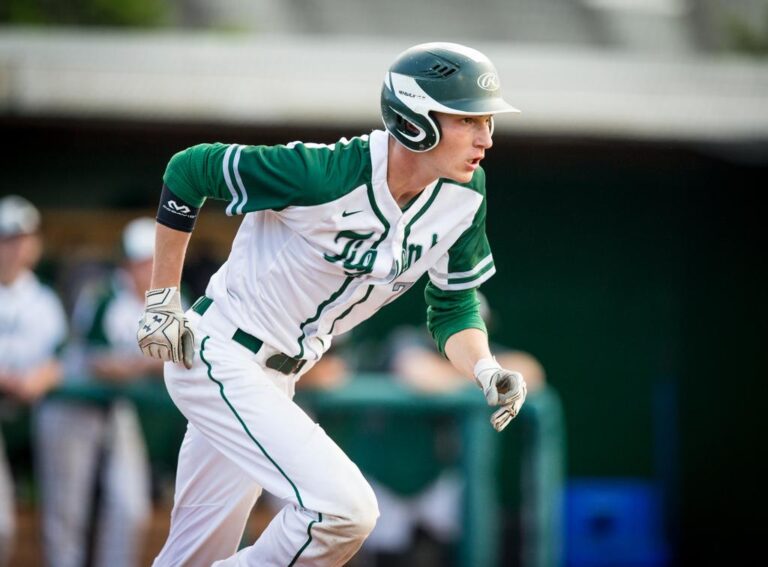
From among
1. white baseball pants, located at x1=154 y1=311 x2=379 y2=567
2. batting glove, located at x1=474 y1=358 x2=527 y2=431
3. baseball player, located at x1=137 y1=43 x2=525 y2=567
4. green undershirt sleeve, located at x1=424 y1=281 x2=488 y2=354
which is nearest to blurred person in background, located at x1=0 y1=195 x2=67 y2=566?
white baseball pants, located at x1=154 y1=311 x2=379 y2=567

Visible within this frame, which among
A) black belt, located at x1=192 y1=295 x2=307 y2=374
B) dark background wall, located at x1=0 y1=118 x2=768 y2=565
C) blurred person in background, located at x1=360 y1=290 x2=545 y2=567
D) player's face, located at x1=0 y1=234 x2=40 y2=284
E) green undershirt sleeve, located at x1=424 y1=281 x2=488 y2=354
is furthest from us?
dark background wall, located at x1=0 y1=118 x2=768 y2=565

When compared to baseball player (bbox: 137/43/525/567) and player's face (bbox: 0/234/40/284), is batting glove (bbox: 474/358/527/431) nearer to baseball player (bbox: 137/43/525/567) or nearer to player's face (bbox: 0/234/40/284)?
baseball player (bbox: 137/43/525/567)

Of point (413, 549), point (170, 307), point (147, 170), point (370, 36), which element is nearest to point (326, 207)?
point (170, 307)

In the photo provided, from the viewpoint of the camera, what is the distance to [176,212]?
9.89ft

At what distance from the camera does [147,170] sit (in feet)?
22.9

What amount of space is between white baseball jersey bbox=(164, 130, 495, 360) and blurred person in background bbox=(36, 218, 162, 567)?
2.18 meters

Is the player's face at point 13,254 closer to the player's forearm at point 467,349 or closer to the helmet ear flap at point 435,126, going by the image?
the player's forearm at point 467,349

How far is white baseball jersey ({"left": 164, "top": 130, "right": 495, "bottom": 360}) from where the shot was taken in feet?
9.63

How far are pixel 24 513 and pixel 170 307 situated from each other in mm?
3584

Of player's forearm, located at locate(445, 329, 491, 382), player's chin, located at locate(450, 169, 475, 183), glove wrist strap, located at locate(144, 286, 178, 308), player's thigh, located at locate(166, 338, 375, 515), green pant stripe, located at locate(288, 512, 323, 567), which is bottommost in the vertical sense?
green pant stripe, located at locate(288, 512, 323, 567)

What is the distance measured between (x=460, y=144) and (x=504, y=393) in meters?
0.61

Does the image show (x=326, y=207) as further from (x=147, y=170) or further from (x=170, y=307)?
(x=147, y=170)

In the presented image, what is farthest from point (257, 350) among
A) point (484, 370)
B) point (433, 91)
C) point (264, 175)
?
point (433, 91)

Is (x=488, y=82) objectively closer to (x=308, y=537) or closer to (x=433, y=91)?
(x=433, y=91)
